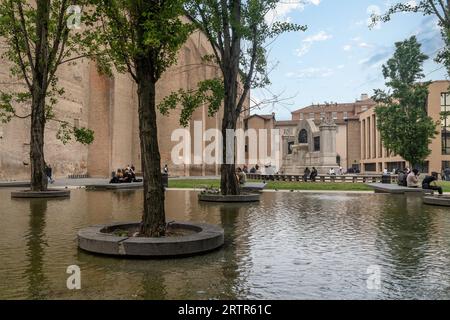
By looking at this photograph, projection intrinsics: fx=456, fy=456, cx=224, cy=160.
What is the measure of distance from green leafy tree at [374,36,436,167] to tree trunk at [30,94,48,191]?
24977mm

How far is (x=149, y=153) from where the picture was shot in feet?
25.5

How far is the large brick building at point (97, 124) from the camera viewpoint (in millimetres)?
33688

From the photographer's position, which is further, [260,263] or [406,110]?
[406,110]

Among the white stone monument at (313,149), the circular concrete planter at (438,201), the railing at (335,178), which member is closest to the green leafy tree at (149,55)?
the circular concrete planter at (438,201)

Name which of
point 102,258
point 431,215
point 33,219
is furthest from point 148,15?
point 431,215

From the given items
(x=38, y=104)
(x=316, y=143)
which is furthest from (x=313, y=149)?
(x=38, y=104)

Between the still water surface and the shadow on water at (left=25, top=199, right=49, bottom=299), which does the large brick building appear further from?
the still water surface

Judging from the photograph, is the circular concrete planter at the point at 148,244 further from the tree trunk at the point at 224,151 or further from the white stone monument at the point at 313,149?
the white stone monument at the point at 313,149

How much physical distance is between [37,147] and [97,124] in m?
29.2

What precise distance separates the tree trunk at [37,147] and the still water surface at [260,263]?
7.96 meters

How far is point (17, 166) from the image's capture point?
33.6 m

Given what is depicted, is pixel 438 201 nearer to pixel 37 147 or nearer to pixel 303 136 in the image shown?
pixel 37 147

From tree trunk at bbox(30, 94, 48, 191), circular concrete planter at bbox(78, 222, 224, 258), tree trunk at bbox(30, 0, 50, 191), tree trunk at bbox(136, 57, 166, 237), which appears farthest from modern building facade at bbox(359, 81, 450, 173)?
circular concrete planter at bbox(78, 222, 224, 258)
